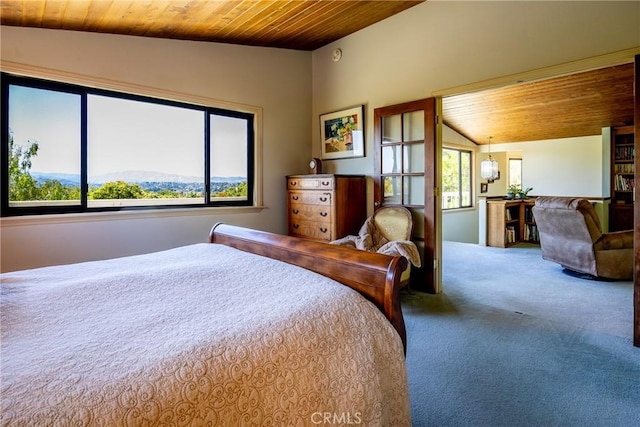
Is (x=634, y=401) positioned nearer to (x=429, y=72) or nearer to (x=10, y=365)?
(x=10, y=365)

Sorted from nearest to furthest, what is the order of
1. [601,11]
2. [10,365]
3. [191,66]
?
A: [10,365] → [601,11] → [191,66]

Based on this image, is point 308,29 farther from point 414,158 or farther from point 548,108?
point 548,108

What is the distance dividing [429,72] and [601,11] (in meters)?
1.40

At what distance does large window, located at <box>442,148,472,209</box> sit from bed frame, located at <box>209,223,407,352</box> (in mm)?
6209

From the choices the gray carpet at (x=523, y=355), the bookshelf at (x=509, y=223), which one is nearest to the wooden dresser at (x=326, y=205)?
the gray carpet at (x=523, y=355)

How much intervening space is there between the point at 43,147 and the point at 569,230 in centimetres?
574

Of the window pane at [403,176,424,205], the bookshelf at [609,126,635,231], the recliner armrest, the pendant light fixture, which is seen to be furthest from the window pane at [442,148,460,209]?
the window pane at [403,176,424,205]

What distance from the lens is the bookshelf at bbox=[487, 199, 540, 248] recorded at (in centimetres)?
632

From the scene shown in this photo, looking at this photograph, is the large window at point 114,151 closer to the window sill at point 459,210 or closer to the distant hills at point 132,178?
the distant hills at point 132,178

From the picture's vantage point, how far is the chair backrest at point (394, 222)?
3604 millimetres

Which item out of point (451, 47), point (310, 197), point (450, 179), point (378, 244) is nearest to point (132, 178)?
point (310, 197)

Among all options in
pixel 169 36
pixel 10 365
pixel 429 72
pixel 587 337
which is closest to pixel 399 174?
pixel 429 72

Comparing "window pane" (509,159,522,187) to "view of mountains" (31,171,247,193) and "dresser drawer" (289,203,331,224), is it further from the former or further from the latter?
"view of mountains" (31,171,247,193)

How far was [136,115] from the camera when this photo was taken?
3379 mm
